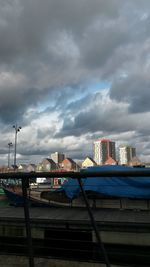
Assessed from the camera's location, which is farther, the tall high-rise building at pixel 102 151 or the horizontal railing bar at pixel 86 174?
the tall high-rise building at pixel 102 151

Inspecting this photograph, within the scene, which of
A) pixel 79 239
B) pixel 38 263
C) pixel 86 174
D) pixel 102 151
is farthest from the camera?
pixel 102 151

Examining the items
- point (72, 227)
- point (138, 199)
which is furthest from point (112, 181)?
point (72, 227)

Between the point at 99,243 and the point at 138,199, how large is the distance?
12.3 m

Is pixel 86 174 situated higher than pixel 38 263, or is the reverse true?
pixel 86 174

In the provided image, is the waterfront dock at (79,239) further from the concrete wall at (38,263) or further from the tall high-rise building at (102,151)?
the tall high-rise building at (102,151)

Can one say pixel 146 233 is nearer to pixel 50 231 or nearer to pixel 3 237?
pixel 50 231

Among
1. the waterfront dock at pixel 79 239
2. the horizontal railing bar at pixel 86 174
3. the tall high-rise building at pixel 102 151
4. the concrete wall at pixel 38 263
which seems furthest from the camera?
the tall high-rise building at pixel 102 151

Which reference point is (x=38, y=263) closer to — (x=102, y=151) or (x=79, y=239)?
(x=79, y=239)

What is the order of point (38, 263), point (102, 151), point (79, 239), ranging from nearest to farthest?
1. point (38, 263)
2. point (79, 239)
3. point (102, 151)

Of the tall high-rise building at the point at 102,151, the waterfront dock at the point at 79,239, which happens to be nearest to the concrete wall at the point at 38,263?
the waterfront dock at the point at 79,239

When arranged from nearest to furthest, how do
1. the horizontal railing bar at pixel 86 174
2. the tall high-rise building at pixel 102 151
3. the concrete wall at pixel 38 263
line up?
the horizontal railing bar at pixel 86 174
the concrete wall at pixel 38 263
the tall high-rise building at pixel 102 151

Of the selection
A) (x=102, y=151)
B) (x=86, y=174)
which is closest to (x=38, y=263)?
(x=86, y=174)

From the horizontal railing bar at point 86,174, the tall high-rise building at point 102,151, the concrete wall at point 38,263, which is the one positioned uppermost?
the tall high-rise building at point 102,151

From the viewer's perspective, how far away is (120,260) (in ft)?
23.5
